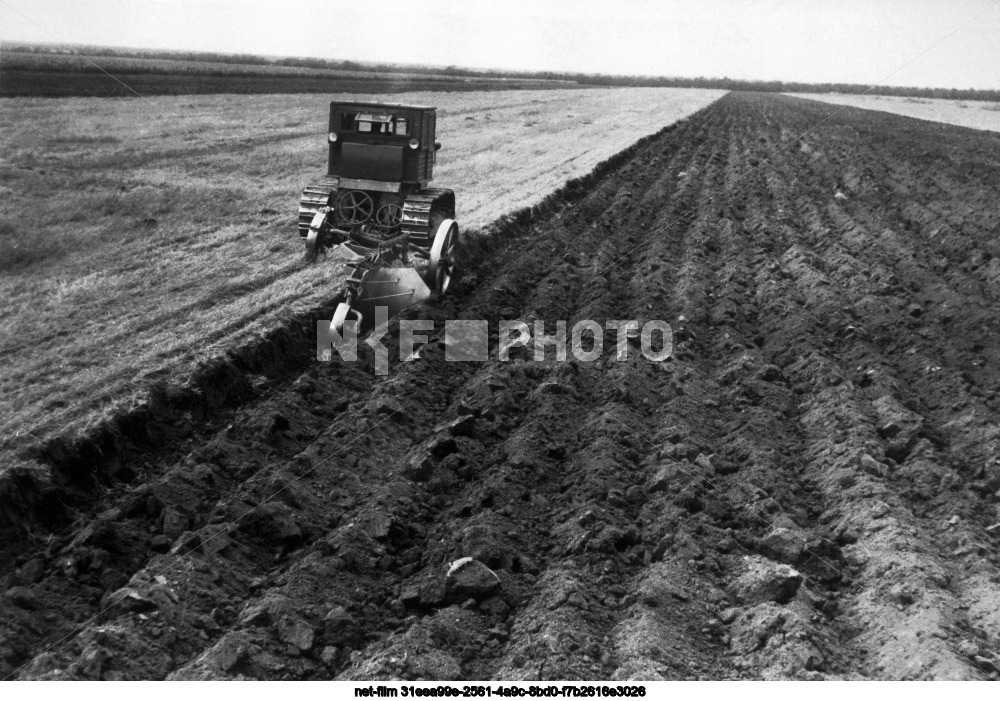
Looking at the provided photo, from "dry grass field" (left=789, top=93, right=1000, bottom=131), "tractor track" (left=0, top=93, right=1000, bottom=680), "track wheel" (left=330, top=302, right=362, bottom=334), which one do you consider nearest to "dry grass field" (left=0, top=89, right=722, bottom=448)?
"track wheel" (left=330, top=302, right=362, bottom=334)

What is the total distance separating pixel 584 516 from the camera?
6578 millimetres

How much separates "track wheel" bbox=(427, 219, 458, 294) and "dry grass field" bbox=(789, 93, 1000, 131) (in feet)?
109

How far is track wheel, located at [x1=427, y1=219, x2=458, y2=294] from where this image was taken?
38.3 ft

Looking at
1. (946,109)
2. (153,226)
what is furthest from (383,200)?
(946,109)

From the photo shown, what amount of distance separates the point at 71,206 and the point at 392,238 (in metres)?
6.14

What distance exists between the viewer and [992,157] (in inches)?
1032

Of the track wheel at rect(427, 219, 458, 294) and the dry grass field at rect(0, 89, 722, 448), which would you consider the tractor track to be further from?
the dry grass field at rect(0, 89, 722, 448)

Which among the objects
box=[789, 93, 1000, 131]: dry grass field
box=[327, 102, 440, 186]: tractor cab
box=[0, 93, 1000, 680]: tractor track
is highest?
box=[789, 93, 1000, 131]: dry grass field

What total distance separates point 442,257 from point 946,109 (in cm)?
4601

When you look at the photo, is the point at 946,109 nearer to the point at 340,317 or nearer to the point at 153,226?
the point at 153,226

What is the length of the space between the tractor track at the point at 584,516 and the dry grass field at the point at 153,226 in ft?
3.91

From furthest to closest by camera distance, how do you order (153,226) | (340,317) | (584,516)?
(153,226)
(340,317)
(584,516)

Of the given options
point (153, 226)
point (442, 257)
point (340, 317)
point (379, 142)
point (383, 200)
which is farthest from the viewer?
point (153, 226)

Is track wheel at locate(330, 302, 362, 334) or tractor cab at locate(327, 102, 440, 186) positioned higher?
tractor cab at locate(327, 102, 440, 186)
